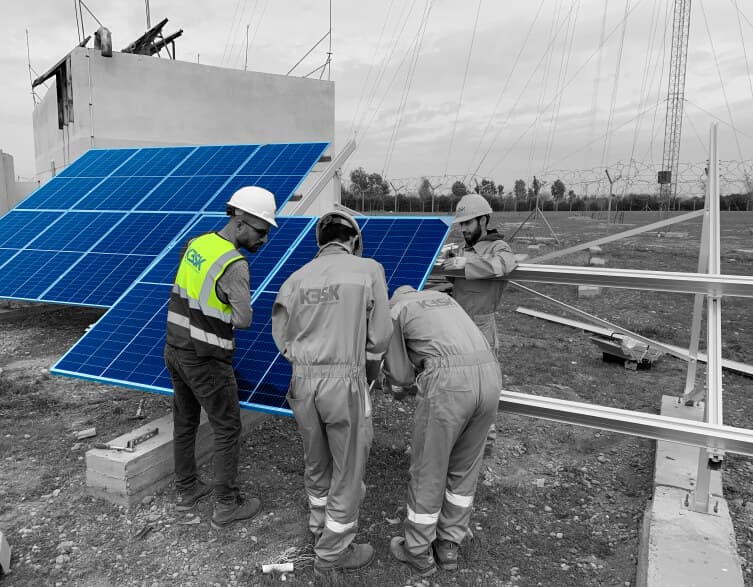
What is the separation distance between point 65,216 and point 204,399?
277 inches

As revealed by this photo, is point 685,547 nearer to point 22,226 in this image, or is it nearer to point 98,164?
point 22,226

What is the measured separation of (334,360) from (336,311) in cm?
30

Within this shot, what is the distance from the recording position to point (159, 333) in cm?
498

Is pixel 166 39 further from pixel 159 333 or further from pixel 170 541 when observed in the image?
pixel 170 541

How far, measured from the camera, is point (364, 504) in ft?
14.8

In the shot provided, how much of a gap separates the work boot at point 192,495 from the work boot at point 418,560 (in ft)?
5.40

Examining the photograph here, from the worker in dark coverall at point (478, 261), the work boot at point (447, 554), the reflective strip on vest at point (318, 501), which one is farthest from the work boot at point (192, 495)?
the worker in dark coverall at point (478, 261)

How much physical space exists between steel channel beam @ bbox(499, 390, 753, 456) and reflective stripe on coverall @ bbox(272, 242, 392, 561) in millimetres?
1447

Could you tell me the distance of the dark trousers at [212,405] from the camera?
3.91m

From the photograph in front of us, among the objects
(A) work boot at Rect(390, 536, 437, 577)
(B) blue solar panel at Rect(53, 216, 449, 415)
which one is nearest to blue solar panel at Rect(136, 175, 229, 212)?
(B) blue solar panel at Rect(53, 216, 449, 415)

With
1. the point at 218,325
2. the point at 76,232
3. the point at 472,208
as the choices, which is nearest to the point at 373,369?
the point at 218,325

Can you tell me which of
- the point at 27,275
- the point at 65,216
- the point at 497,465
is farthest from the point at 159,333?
the point at 65,216

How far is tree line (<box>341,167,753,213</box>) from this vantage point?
119 ft

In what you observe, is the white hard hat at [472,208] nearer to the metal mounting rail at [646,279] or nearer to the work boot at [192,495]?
the metal mounting rail at [646,279]
